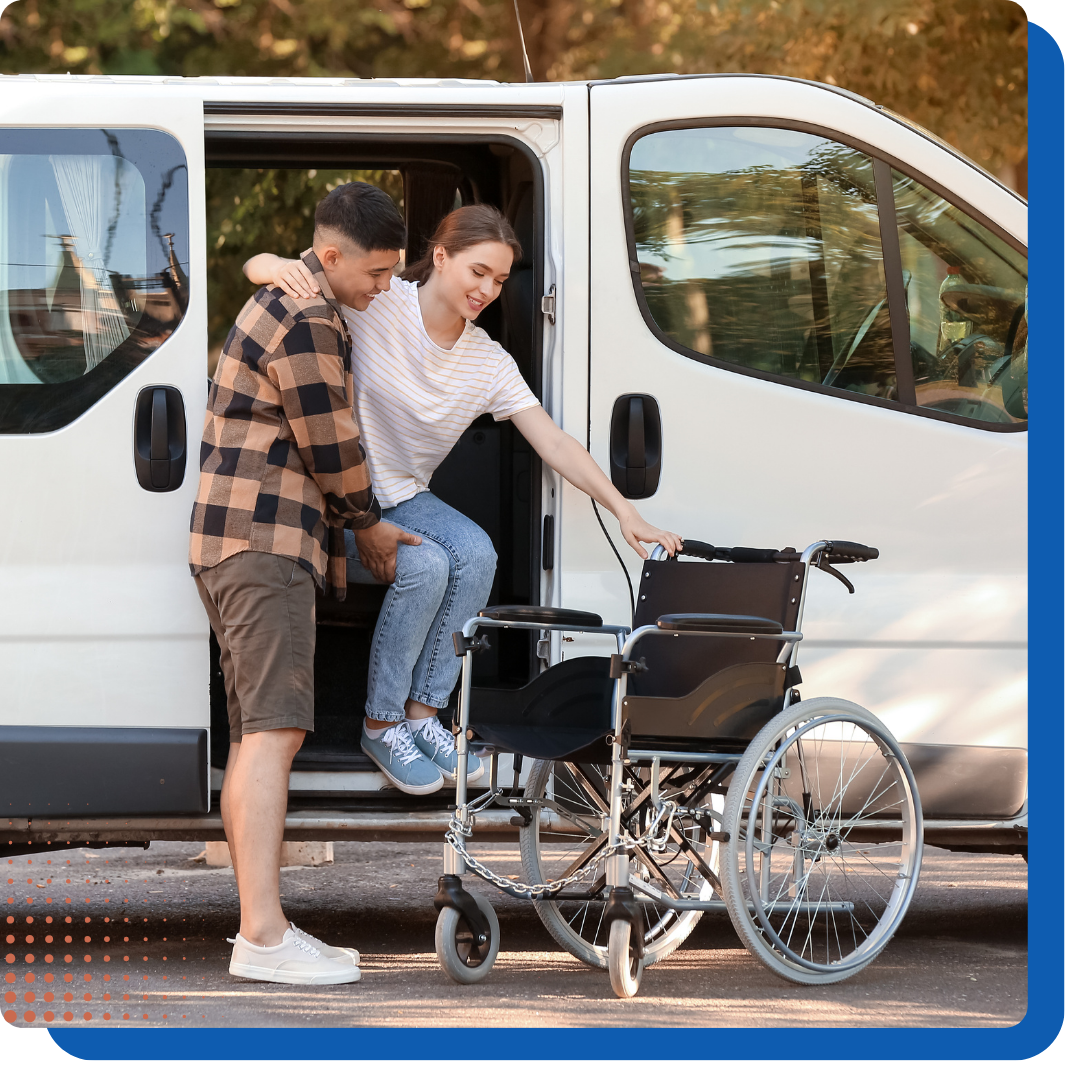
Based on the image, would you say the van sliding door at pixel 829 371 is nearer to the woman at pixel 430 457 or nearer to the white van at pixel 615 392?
the white van at pixel 615 392

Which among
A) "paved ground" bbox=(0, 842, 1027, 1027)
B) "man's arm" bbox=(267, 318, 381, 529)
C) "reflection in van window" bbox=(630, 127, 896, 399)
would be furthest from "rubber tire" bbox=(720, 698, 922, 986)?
"man's arm" bbox=(267, 318, 381, 529)

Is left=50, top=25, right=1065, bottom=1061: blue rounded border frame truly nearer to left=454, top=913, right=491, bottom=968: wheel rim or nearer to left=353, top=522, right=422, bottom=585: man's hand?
left=454, top=913, right=491, bottom=968: wheel rim

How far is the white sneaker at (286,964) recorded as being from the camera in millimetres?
3758

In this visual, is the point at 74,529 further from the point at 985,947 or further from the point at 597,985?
the point at 985,947

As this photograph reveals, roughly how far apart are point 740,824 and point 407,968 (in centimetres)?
114

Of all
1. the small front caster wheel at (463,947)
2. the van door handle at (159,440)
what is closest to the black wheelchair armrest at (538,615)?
the small front caster wheel at (463,947)

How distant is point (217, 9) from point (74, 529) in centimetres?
678

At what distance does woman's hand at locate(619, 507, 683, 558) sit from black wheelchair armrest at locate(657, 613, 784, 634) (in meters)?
0.31

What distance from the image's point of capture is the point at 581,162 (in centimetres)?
406

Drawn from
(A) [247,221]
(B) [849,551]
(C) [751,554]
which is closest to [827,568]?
(B) [849,551]

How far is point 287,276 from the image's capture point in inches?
150

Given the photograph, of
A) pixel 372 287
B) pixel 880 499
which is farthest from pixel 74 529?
pixel 880 499

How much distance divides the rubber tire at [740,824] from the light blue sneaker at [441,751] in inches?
30.5

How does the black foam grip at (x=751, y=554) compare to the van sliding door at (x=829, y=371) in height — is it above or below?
below
